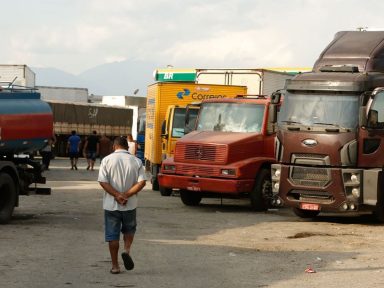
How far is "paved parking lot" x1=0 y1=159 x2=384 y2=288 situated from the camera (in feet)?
36.6

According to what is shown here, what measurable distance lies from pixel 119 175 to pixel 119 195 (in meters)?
0.27

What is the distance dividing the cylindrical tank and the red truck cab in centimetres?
375

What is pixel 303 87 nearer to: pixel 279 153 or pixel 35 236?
pixel 279 153

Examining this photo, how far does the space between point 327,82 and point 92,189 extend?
11.1 metres

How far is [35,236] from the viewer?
50.0 ft

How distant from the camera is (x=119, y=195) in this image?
11320 millimetres

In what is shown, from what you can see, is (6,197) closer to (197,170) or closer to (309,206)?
(197,170)

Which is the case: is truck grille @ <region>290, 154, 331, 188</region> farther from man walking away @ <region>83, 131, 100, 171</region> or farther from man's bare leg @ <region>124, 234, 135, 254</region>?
man walking away @ <region>83, 131, 100, 171</region>

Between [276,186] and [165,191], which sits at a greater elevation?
[276,186]

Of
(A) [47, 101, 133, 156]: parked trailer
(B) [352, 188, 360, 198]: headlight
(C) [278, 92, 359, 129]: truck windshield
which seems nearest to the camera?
(B) [352, 188, 360, 198]: headlight

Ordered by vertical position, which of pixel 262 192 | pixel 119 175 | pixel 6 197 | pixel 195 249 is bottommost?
pixel 262 192

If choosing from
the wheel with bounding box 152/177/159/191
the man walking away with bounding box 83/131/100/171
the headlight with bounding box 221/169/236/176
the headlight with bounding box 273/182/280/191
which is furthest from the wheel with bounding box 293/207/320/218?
the man walking away with bounding box 83/131/100/171

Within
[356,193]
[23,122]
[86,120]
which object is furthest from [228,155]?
[86,120]

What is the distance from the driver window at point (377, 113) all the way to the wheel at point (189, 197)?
6.01 m
